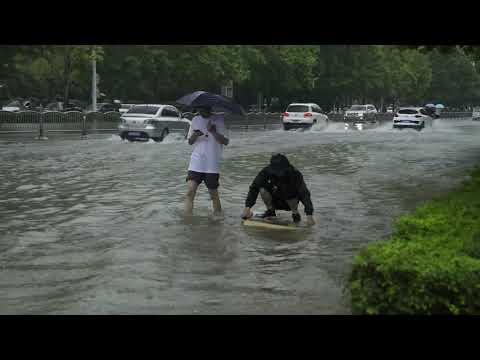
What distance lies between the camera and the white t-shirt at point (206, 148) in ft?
38.5

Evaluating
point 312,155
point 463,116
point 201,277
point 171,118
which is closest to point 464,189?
point 201,277

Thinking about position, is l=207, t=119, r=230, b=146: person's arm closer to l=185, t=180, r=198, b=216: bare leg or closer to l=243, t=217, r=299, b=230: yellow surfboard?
l=185, t=180, r=198, b=216: bare leg

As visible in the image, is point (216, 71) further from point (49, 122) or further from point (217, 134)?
point (217, 134)

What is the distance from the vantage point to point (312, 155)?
84.5 ft

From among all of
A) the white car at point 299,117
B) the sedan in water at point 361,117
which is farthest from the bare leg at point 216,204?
the sedan in water at point 361,117

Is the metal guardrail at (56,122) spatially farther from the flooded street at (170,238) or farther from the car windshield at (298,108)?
the car windshield at (298,108)

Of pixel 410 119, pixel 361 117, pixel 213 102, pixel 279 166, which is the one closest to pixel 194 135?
pixel 213 102

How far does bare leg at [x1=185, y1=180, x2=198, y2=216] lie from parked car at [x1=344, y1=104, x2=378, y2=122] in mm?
47538

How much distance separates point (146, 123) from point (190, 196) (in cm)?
1922

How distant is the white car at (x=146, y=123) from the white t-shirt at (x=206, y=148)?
63.8 feet

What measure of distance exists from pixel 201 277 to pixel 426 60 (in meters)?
90.4

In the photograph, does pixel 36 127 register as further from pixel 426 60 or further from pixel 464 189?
pixel 426 60

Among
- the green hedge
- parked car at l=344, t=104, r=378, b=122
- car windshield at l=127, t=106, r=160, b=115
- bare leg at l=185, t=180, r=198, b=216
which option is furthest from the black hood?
parked car at l=344, t=104, r=378, b=122

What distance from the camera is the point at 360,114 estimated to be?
60.4m
